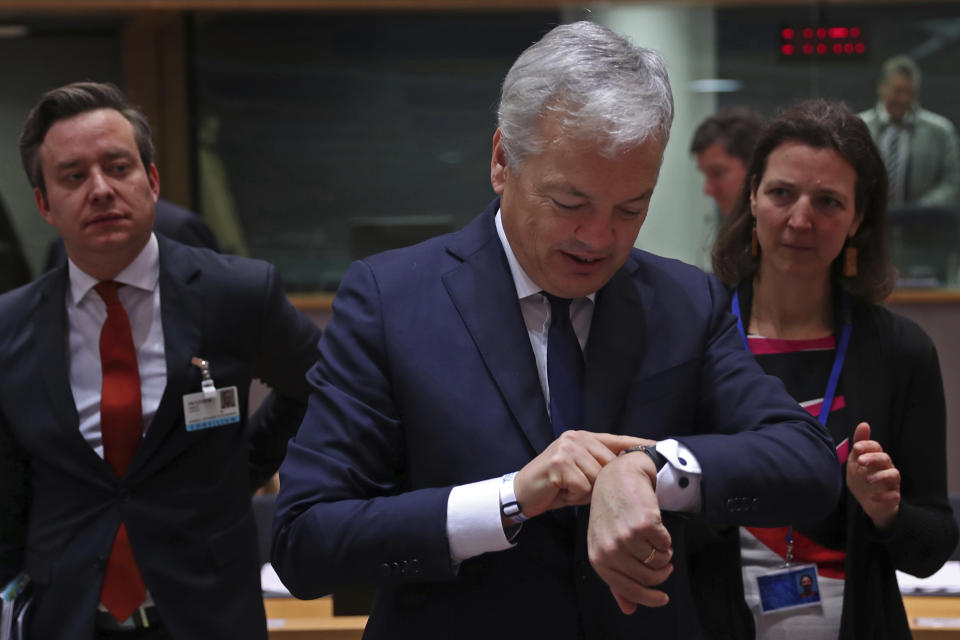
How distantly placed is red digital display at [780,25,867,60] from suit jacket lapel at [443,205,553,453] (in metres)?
5.07

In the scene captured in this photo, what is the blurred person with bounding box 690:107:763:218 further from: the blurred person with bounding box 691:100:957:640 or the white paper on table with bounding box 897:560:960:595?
the blurred person with bounding box 691:100:957:640

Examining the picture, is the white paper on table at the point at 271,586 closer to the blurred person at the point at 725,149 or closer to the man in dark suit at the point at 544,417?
the man in dark suit at the point at 544,417

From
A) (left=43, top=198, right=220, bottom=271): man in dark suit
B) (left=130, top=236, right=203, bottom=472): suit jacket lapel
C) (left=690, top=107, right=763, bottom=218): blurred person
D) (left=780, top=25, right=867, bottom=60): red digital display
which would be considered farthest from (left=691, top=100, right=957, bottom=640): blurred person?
(left=780, top=25, right=867, bottom=60): red digital display

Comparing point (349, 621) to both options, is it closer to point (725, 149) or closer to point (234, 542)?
point (234, 542)

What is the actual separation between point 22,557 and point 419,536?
1315 mm

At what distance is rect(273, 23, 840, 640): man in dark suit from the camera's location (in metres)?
1.39

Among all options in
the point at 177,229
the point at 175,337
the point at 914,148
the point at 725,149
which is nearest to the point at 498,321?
the point at 175,337

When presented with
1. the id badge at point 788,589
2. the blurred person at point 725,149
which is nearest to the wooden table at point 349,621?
the id badge at point 788,589

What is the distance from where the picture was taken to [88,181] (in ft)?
7.64

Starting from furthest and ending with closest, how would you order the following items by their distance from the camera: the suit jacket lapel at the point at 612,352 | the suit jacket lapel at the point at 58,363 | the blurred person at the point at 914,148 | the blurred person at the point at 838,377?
the blurred person at the point at 914,148, the suit jacket lapel at the point at 58,363, the blurred person at the point at 838,377, the suit jacket lapel at the point at 612,352

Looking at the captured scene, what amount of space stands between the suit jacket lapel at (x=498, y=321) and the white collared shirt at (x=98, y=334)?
38.6 inches

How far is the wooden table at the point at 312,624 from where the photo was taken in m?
2.67

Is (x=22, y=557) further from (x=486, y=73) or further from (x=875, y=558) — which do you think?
(x=486, y=73)

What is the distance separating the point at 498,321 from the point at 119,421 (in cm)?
108
